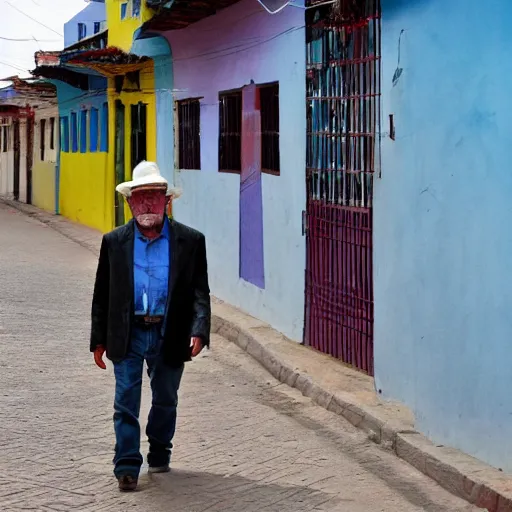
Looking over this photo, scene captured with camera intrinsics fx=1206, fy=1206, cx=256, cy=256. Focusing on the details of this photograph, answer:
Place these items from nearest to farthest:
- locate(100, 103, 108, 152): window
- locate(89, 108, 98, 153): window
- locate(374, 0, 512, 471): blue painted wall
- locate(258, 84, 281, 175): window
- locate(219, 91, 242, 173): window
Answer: locate(374, 0, 512, 471): blue painted wall
locate(258, 84, 281, 175): window
locate(219, 91, 242, 173): window
locate(100, 103, 108, 152): window
locate(89, 108, 98, 153): window

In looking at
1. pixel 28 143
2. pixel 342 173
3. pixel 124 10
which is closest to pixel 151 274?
pixel 342 173

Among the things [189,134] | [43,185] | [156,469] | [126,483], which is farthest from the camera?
[43,185]

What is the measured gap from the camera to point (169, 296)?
6.49 metres

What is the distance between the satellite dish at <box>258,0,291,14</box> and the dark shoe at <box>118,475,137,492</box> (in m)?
5.78

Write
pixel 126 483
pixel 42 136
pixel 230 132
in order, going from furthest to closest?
pixel 42 136, pixel 230 132, pixel 126 483

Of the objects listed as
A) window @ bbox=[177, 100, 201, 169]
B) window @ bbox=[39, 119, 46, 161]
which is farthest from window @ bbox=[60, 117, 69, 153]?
window @ bbox=[177, 100, 201, 169]

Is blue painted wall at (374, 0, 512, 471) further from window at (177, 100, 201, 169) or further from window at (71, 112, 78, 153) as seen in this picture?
window at (71, 112, 78, 153)

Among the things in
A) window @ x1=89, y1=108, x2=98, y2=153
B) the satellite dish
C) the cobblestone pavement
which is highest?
the satellite dish

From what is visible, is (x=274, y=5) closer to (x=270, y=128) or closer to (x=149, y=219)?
(x=270, y=128)

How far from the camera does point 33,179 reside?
35.7m

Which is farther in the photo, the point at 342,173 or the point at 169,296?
the point at 342,173

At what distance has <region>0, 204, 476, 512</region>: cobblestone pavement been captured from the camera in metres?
6.26

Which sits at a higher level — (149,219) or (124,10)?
(124,10)

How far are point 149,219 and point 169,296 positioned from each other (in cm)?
43
